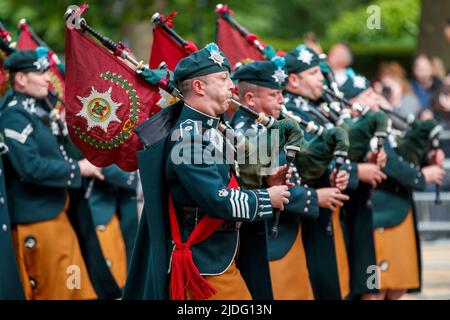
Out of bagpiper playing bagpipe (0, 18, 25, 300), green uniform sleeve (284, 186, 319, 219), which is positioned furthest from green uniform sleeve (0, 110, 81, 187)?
green uniform sleeve (284, 186, 319, 219)

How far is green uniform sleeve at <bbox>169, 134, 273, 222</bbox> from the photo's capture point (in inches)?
248

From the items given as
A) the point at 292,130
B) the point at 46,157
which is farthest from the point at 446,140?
the point at 292,130

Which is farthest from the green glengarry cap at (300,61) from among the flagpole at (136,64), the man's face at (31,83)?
the man's face at (31,83)

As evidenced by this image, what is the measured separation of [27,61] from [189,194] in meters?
3.02

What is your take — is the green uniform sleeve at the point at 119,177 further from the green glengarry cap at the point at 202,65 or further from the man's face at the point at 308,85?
the green glengarry cap at the point at 202,65

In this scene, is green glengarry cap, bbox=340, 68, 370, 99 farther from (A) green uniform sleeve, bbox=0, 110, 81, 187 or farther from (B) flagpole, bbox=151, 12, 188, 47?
(A) green uniform sleeve, bbox=0, 110, 81, 187

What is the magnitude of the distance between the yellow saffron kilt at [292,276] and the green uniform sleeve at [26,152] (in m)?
1.85

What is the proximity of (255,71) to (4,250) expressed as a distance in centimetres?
216

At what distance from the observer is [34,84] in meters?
9.07

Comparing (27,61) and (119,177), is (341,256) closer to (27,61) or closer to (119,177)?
(119,177)

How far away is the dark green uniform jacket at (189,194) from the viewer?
634cm

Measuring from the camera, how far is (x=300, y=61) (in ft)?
29.3

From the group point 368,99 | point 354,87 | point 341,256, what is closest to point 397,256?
point 341,256

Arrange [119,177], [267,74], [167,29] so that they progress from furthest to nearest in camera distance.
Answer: [119,177] → [167,29] → [267,74]
